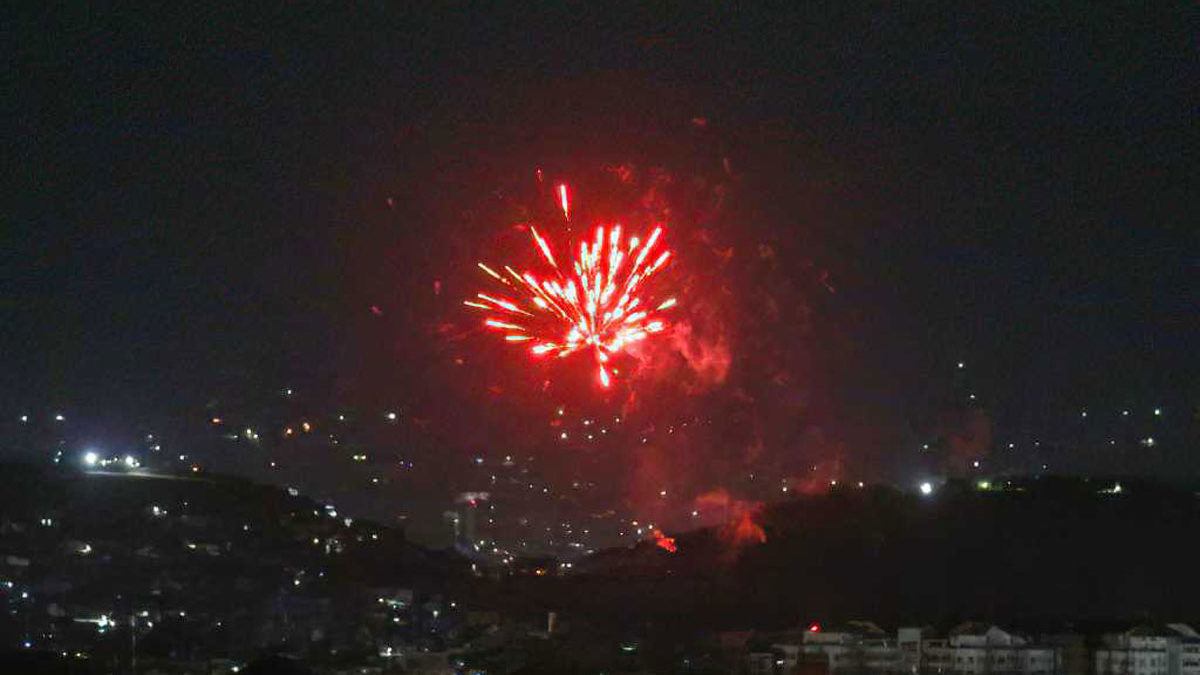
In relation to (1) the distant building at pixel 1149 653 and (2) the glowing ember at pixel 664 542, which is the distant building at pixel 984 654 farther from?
(2) the glowing ember at pixel 664 542

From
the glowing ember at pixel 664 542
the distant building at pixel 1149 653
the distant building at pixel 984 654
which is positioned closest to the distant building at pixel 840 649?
the distant building at pixel 984 654

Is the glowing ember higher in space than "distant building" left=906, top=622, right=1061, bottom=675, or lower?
higher

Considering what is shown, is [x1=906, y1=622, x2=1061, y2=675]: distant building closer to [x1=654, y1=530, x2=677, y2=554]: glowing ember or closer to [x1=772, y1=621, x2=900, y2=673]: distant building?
[x1=772, y1=621, x2=900, y2=673]: distant building

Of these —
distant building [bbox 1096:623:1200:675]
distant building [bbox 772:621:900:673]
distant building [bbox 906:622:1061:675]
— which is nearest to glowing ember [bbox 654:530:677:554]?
distant building [bbox 772:621:900:673]

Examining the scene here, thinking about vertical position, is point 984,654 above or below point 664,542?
below

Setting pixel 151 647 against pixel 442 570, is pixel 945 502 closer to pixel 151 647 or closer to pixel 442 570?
pixel 442 570

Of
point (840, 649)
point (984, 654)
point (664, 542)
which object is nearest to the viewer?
point (984, 654)

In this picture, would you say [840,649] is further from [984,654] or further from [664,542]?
[664,542]

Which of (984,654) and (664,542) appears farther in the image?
(664,542)

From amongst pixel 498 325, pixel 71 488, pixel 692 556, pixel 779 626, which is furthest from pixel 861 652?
pixel 71 488

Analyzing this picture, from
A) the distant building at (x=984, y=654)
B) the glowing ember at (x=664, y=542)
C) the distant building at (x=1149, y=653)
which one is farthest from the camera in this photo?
the glowing ember at (x=664, y=542)

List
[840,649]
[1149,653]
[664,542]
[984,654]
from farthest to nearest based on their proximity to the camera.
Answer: [664,542] → [840,649] → [1149,653] → [984,654]

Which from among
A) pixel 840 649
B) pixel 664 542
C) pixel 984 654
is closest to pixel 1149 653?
pixel 984 654
